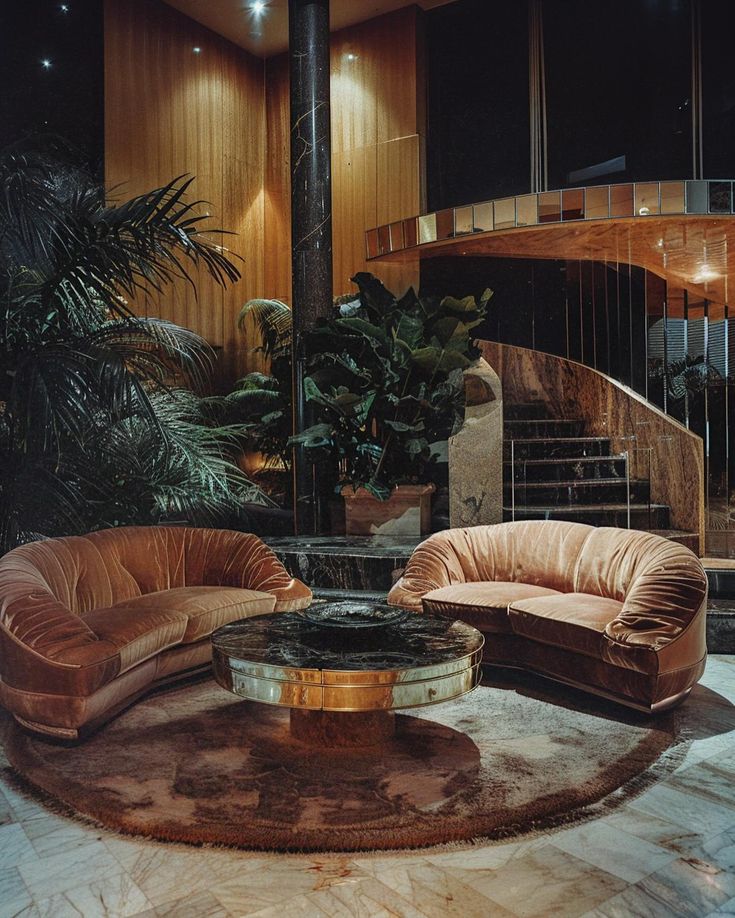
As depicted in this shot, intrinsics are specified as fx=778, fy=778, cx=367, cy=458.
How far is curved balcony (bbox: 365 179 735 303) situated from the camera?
5637mm

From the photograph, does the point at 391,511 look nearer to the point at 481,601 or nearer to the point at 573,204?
the point at 481,601

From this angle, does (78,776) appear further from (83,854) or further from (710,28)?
(710,28)

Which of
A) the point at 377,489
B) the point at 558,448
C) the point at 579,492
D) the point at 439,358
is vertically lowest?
the point at 579,492

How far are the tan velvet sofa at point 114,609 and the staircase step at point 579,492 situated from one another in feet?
8.61

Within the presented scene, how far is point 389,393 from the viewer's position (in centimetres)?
573

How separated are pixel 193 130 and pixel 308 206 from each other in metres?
3.26

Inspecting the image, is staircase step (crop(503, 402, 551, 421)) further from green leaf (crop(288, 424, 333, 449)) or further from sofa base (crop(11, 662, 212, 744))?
sofa base (crop(11, 662, 212, 744))

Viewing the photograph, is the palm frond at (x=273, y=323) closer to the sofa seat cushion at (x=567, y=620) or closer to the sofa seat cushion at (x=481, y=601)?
the sofa seat cushion at (x=481, y=601)

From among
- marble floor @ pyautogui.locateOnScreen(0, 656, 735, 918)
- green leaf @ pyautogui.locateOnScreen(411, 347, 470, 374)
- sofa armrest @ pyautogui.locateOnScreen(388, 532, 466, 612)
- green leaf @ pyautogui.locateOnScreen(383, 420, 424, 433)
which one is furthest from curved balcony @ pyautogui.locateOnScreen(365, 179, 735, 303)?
marble floor @ pyautogui.locateOnScreen(0, 656, 735, 918)

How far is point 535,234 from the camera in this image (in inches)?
267

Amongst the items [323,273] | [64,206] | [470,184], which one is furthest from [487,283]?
[64,206]

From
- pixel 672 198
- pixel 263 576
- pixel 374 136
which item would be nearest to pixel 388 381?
pixel 263 576

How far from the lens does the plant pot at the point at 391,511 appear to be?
5.81 meters

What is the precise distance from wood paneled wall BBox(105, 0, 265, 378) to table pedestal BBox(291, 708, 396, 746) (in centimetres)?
587
